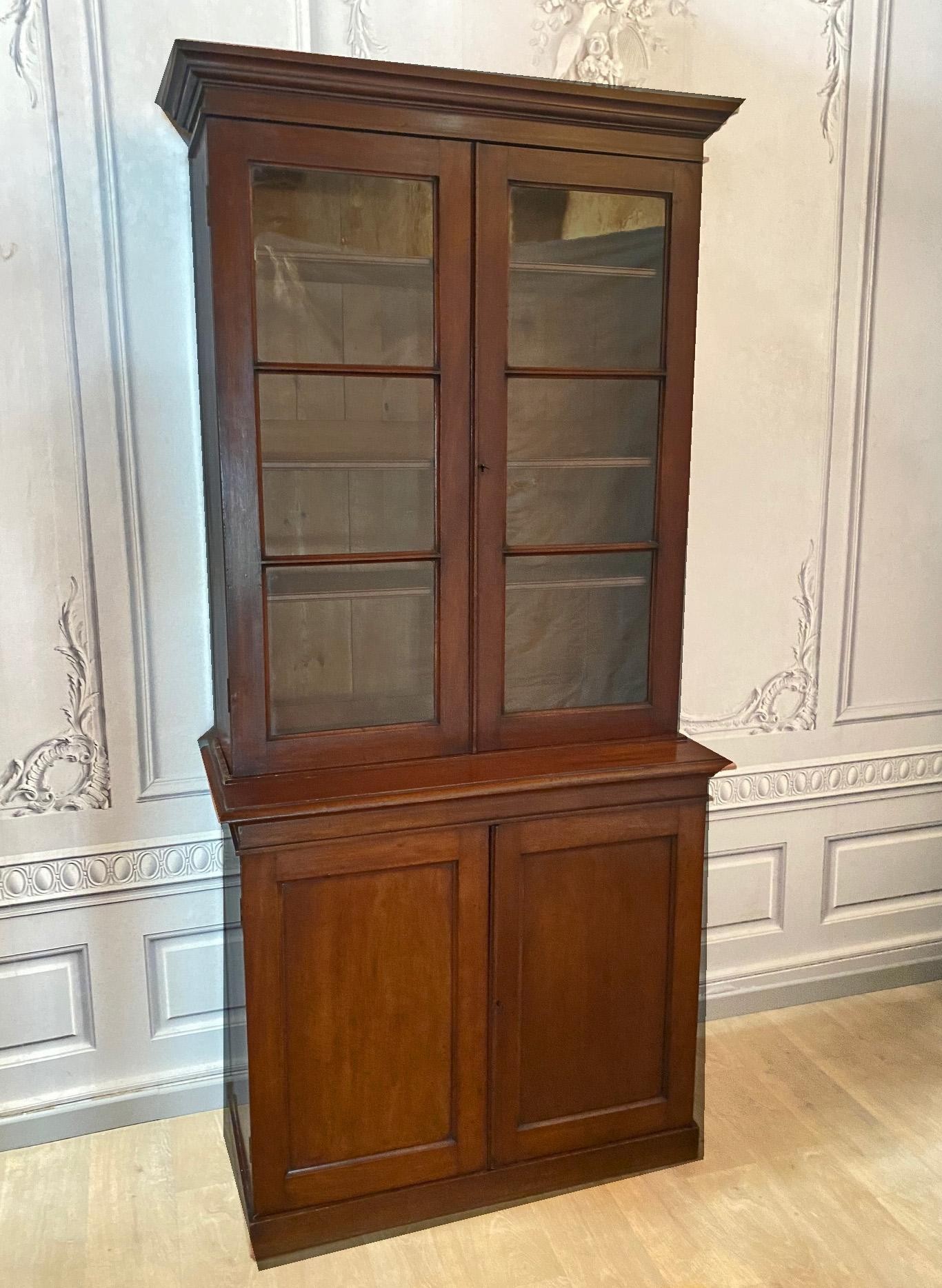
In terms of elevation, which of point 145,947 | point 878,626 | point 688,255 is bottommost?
point 145,947

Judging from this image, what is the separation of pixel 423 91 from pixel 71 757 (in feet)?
4.30

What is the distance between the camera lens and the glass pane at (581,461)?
5.89 feet

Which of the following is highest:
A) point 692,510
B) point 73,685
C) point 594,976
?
point 692,510

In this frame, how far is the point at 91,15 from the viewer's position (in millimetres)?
1772

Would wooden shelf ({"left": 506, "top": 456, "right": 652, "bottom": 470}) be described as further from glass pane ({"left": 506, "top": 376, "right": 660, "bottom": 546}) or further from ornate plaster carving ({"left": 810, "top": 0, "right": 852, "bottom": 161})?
ornate plaster carving ({"left": 810, "top": 0, "right": 852, "bottom": 161})

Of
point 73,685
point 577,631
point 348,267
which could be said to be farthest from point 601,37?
point 73,685

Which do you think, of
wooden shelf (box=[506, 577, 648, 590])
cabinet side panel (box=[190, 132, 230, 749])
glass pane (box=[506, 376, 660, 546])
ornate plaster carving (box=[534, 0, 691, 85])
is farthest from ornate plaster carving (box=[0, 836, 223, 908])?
ornate plaster carving (box=[534, 0, 691, 85])

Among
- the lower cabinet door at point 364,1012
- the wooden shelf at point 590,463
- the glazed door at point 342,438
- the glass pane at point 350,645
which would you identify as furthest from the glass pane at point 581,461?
the lower cabinet door at point 364,1012

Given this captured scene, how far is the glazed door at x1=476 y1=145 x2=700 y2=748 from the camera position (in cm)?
172

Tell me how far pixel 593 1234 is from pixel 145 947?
0.99m

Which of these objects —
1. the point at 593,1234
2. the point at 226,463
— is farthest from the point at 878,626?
the point at 226,463

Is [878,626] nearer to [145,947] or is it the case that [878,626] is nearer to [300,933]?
[300,933]

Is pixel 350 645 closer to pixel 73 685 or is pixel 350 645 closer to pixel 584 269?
pixel 73 685

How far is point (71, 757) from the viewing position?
198 centimetres
